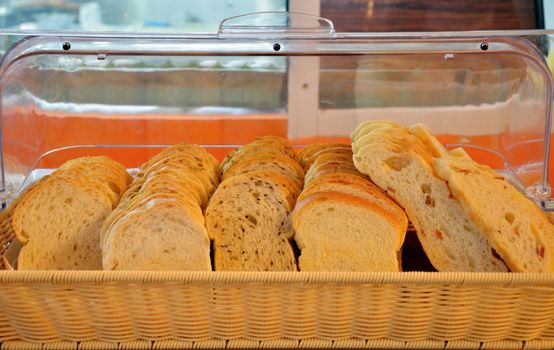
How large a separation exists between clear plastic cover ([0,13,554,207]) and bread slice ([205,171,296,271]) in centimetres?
38

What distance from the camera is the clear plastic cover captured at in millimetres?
1770

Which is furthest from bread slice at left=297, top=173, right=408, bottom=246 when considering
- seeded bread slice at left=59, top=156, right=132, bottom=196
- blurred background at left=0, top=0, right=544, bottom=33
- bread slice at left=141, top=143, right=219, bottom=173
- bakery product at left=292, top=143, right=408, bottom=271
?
blurred background at left=0, top=0, right=544, bottom=33

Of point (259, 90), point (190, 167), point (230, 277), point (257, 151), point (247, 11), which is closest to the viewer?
point (230, 277)

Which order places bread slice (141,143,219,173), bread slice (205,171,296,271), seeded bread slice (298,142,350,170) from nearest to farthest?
1. bread slice (205,171,296,271)
2. bread slice (141,143,219,173)
3. seeded bread slice (298,142,350,170)

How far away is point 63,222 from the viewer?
1.54m

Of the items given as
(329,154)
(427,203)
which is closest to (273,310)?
(427,203)

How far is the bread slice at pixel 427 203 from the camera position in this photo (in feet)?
4.70

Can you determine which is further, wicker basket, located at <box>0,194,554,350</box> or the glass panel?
the glass panel

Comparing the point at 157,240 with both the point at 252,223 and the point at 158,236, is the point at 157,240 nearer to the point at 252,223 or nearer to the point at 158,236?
the point at 158,236

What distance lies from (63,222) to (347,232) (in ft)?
1.87

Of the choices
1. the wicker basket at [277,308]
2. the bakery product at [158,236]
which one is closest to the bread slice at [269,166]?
the bakery product at [158,236]

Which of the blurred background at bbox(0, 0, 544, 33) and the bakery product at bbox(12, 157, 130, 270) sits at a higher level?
the blurred background at bbox(0, 0, 544, 33)

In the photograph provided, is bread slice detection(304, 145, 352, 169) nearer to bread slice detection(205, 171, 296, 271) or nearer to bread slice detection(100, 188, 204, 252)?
bread slice detection(205, 171, 296, 271)

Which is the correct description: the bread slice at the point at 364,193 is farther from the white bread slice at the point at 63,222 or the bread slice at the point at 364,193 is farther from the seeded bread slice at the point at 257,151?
the white bread slice at the point at 63,222
